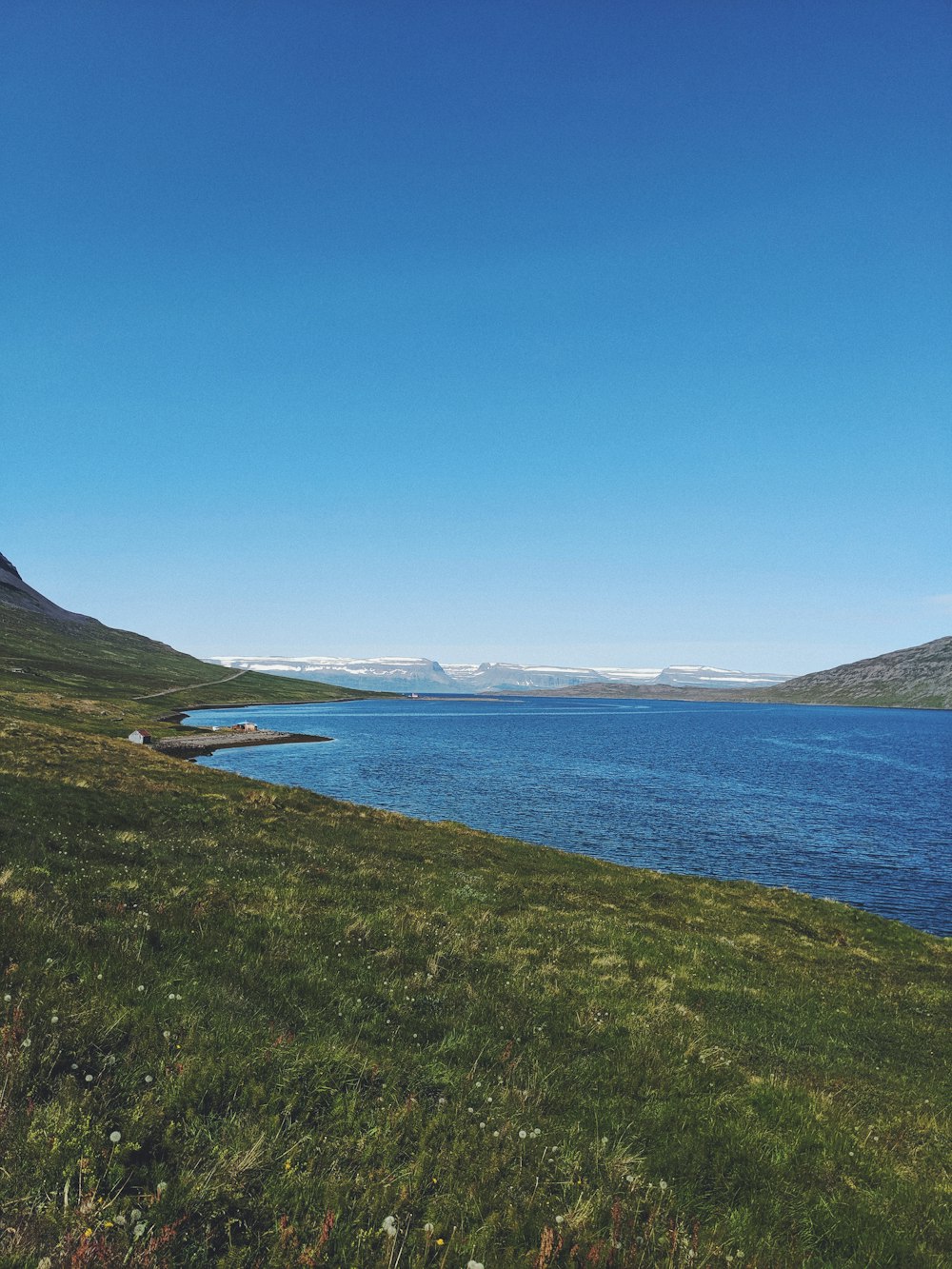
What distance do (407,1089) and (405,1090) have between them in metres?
0.03

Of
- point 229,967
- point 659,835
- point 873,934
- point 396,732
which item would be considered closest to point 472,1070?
point 229,967

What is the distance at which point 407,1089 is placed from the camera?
Answer: 779 cm

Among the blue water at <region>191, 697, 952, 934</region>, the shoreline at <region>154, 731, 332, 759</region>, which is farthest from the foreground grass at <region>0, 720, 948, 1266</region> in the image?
the shoreline at <region>154, 731, 332, 759</region>

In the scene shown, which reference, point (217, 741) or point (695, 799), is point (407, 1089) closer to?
point (695, 799)

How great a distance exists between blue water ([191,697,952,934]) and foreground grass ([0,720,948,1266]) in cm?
3376

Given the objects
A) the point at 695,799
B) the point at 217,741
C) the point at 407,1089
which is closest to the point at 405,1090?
the point at 407,1089

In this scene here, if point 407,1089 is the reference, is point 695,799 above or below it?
below

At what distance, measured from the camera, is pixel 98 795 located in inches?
1075

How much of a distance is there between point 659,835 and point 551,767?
149 feet

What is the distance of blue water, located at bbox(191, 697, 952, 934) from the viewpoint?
48.3 metres

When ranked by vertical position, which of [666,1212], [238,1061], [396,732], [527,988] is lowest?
[396,732]

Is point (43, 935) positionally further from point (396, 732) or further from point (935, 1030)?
point (396, 732)

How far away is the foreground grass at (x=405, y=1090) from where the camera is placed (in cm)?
555

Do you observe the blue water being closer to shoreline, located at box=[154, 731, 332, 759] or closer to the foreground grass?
shoreline, located at box=[154, 731, 332, 759]
